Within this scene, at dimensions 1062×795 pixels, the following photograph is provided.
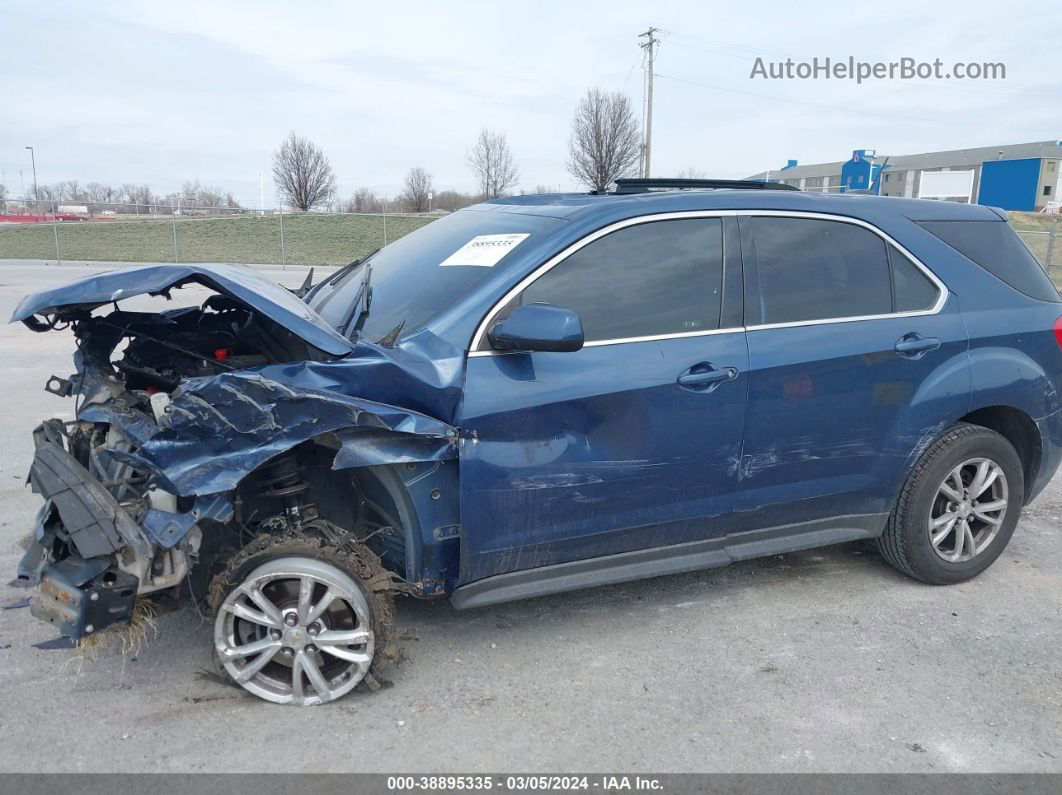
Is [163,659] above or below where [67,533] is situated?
below

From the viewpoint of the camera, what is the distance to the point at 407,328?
130 inches

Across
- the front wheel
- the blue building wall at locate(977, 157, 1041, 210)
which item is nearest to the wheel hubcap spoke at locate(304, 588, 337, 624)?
the front wheel

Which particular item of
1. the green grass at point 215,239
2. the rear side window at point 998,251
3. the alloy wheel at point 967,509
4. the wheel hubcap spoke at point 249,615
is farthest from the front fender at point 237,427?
the green grass at point 215,239

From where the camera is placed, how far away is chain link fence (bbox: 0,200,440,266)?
29359mm

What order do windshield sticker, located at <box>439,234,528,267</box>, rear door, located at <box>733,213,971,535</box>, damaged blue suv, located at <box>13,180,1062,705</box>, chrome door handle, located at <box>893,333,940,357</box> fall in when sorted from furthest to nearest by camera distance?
chrome door handle, located at <box>893,333,940,357</box>
rear door, located at <box>733,213,971,535</box>
windshield sticker, located at <box>439,234,528,267</box>
damaged blue suv, located at <box>13,180,1062,705</box>

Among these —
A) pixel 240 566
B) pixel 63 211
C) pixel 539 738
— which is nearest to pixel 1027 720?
pixel 539 738

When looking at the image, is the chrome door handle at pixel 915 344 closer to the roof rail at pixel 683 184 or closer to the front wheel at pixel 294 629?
the roof rail at pixel 683 184

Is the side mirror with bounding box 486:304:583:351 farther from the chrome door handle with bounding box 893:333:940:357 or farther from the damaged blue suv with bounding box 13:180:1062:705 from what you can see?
the chrome door handle with bounding box 893:333:940:357

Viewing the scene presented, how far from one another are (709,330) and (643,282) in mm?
346

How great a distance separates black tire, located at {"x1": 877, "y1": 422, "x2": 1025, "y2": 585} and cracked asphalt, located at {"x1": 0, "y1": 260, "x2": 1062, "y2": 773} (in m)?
0.12

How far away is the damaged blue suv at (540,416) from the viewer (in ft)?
9.53

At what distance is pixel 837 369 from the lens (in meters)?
3.60

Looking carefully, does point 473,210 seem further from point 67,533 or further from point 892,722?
→ point 892,722

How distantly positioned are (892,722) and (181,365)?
3.32 meters
